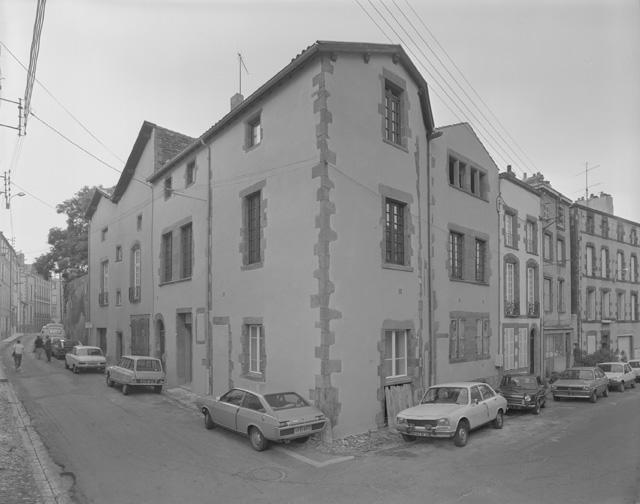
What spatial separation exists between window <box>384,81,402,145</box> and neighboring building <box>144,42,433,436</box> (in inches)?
1.9

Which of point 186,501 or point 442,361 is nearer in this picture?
point 186,501

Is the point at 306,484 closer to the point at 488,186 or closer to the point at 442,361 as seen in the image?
the point at 442,361

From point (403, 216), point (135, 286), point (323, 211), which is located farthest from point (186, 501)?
point (135, 286)

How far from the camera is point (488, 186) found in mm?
22094

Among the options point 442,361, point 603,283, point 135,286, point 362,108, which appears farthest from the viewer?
point 603,283

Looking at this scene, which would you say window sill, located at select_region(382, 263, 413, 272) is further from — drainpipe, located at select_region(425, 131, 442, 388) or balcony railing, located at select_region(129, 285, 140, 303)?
balcony railing, located at select_region(129, 285, 140, 303)

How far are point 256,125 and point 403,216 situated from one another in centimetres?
595

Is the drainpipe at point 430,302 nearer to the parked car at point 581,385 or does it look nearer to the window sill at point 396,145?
the window sill at point 396,145

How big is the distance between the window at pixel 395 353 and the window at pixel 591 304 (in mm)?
22620

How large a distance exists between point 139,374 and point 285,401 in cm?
945

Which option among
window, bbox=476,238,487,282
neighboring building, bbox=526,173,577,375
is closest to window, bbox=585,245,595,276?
neighboring building, bbox=526,173,577,375

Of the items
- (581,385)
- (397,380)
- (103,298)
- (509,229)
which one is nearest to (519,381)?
(581,385)

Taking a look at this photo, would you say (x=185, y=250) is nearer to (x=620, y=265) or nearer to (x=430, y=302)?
(x=430, y=302)

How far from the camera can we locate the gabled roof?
13641 millimetres
